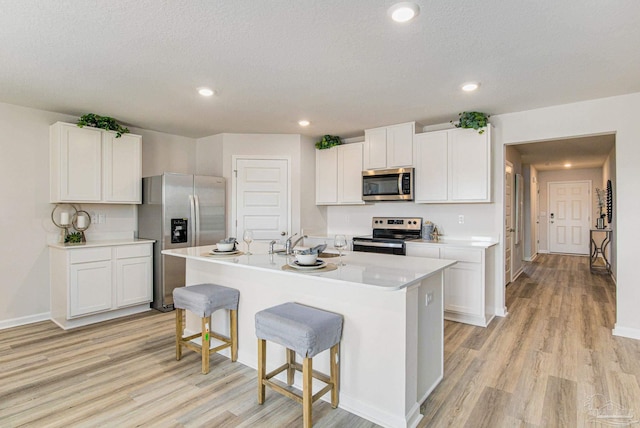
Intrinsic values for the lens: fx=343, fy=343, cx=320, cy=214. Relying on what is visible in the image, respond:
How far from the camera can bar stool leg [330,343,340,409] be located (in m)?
2.12

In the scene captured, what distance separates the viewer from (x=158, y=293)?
14.2 feet

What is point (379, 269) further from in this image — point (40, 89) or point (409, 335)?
point (40, 89)

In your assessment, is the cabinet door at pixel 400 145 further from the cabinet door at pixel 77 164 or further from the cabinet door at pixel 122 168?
the cabinet door at pixel 77 164

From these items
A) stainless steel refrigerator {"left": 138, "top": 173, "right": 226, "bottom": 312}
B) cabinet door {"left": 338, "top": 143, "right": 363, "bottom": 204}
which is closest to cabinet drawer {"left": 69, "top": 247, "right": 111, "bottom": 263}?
stainless steel refrigerator {"left": 138, "top": 173, "right": 226, "bottom": 312}

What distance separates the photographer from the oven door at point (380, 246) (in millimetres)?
4105

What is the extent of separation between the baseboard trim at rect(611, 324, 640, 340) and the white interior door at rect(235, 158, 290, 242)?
155 inches

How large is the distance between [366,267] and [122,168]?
3.56 metres

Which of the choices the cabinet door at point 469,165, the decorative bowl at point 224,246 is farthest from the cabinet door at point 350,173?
the decorative bowl at point 224,246

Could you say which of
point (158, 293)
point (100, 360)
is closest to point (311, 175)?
point (158, 293)

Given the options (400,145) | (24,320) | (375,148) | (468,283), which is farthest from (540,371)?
(24,320)

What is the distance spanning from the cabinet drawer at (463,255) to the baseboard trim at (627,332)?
56.8 inches

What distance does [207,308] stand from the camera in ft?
8.56

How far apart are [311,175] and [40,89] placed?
3.32 metres

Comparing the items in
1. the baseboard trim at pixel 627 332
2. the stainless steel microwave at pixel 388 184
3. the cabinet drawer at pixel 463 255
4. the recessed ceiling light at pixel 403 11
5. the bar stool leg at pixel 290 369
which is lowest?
the baseboard trim at pixel 627 332
